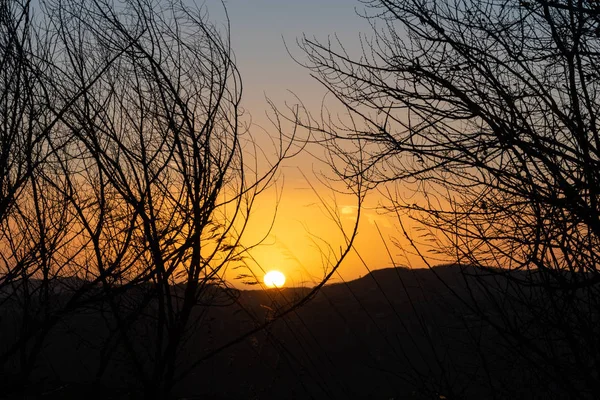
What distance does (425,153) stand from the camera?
3.23 meters

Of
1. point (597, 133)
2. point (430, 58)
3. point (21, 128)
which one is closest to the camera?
point (597, 133)

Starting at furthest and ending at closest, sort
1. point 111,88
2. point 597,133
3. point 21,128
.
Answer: point 111,88 → point 21,128 → point 597,133

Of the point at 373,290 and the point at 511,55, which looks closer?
the point at 511,55

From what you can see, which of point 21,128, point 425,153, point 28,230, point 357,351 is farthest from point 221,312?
point 425,153

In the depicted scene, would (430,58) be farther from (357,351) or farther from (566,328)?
(357,351)

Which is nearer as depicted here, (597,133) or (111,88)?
(597,133)

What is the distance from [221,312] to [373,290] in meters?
6.88

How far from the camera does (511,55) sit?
11.1 ft

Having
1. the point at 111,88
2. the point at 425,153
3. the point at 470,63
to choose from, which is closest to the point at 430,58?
the point at 470,63

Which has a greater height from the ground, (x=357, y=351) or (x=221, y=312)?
(x=221, y=312)

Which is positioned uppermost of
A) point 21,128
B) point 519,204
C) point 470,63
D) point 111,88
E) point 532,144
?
point 111,88

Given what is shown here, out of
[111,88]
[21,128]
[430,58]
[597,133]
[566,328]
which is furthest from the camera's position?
[111,88]

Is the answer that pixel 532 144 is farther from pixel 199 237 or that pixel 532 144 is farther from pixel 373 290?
pixel 373 290

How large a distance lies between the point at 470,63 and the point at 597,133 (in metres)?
0.75
